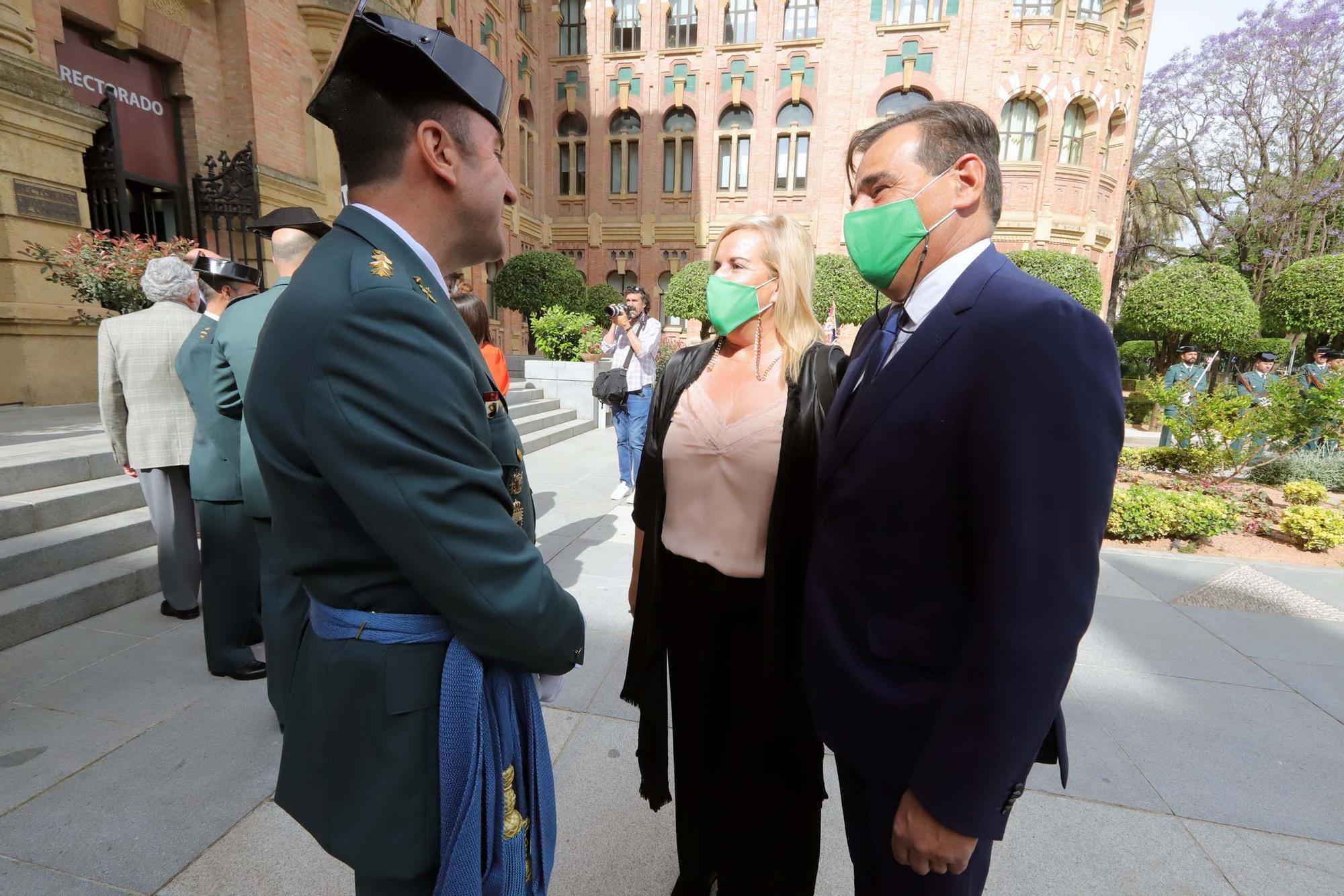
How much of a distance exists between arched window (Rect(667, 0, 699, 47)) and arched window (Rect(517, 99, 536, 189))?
6.32m

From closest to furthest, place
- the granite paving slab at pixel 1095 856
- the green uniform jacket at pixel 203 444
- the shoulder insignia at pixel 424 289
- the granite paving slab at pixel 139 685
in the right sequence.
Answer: the shoulder insignia at pixel 424 289, the granite paving slab at pixel 1095 856, the granite paving slab at pixel 139 685, the green uniform jacket at pixel 203 444

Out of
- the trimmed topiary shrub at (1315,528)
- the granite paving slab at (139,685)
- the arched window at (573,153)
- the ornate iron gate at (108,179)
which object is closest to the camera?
the granite paving slab at (139,685)

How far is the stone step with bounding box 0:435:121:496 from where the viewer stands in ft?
13.9

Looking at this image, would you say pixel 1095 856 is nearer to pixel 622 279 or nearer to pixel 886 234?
pixel 886 234

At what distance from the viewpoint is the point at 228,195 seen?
878cm

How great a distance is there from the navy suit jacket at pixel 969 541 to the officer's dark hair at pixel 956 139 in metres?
0.22

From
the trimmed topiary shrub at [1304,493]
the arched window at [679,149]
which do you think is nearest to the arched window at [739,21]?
the arched window at [679,149]

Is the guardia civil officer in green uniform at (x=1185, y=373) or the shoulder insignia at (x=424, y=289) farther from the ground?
the shoulder insignia at (x=424, y=289)

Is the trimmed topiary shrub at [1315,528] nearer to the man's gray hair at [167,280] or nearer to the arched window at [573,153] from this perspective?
the man's gray hair at [167,280]

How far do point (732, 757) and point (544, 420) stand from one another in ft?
30.2

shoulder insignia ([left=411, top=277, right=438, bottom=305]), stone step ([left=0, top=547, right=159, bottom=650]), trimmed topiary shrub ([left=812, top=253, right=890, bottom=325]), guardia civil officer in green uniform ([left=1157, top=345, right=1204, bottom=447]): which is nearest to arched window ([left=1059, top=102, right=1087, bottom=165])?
trimmed topiary shrub ([left=812, top=253, right=890, bottom=325])

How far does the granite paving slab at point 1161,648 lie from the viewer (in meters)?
3.60

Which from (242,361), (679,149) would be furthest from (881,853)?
(679,149)

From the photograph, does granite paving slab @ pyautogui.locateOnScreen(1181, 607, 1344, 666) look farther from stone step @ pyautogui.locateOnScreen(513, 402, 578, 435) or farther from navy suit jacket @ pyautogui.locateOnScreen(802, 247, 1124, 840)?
stone step @ pyautogui.locateOnScreen(513, 402, 578, 435)
